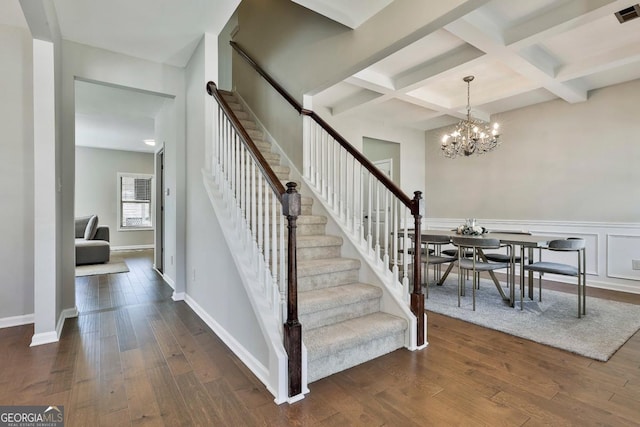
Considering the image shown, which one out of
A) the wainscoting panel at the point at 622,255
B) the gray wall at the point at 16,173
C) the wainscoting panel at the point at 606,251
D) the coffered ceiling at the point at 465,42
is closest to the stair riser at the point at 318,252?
the coffered ceiling at the point at 465,42

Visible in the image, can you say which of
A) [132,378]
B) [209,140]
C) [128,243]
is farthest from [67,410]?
[128,243]

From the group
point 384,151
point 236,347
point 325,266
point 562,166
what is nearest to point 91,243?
point 236,347

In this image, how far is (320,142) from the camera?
3498mm

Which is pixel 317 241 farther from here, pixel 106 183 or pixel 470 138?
pixel 106 183

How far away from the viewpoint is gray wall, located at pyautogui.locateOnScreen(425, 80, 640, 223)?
4.15m

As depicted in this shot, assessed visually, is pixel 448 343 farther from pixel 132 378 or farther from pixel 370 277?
pixel 132 378

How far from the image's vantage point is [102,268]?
558 cm

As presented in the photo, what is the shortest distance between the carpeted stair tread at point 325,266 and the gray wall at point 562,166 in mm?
3883

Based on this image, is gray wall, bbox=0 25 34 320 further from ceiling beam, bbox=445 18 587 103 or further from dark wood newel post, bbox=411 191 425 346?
ceiling beam, bbox=445 18 587 103

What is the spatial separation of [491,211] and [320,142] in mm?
3804

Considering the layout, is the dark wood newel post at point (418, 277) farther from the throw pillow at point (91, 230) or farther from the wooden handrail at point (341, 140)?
the throw pillow at point (91, 230)

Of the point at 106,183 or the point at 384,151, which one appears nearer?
the point at 384,151

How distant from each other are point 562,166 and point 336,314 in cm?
449

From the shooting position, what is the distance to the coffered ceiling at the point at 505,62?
2.65 metres
